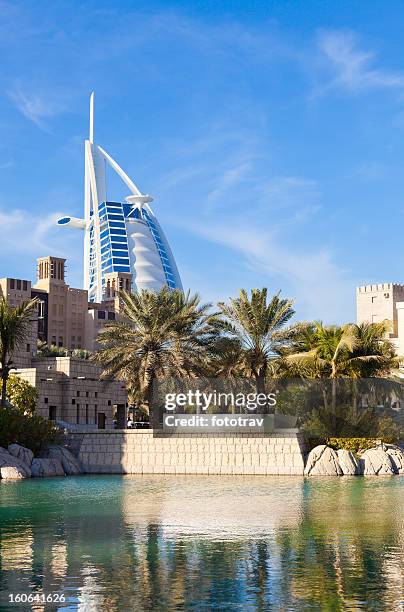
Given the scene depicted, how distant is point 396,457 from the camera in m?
31.8

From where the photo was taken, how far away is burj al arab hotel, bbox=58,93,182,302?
553 ft

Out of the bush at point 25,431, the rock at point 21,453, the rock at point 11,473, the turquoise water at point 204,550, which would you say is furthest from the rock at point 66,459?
the turquoise water at point 204,550

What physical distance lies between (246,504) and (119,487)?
21.2 ft

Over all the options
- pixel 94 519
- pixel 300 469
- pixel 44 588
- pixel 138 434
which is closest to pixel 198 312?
pixel 138 434

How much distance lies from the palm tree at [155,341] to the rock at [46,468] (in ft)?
13.6

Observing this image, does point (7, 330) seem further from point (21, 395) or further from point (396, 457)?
point (396, 457)

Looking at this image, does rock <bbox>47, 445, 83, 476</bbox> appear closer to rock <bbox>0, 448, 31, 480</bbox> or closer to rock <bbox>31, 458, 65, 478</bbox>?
rock <bbox>31, 458, 65, 478</bbox>

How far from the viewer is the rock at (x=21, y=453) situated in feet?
99.2

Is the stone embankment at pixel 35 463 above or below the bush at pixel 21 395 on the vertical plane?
below

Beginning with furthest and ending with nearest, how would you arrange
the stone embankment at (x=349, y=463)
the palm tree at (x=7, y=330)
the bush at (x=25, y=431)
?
the palm tree at (x=7, y=330)
the stone embankment at (x=349, y=463)
the bush at (x=25, y=431)

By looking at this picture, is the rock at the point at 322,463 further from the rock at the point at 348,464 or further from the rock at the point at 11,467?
the rock at the point at 11,467

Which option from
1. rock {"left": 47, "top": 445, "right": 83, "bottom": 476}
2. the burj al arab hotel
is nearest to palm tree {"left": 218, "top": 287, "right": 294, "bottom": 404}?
Answer: rock {"left": 47, "top": 445, "right": 83, "bottom": 476}

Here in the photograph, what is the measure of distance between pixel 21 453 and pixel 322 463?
398 inches

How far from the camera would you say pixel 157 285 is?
558 feet
